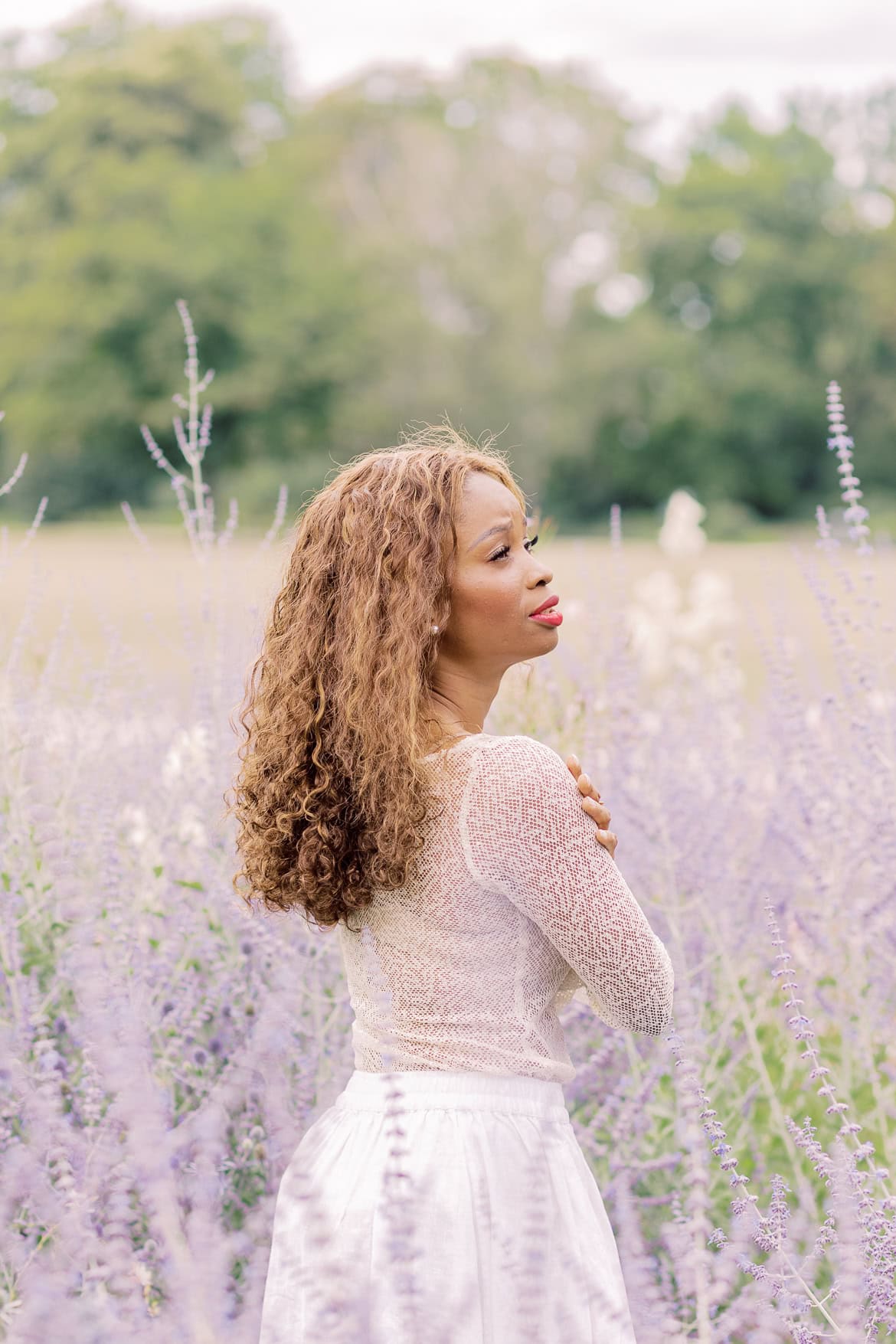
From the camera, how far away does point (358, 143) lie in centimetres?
4156

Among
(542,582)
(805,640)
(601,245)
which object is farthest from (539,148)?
(542,582)

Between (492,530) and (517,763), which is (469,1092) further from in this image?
(492,530)

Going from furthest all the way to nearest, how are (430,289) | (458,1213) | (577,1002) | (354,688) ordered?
(430,289) < (577,1002) < (354,688) < (458,1213)

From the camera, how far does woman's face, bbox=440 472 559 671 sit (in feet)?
6.27

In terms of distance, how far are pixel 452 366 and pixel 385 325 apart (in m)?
1.89

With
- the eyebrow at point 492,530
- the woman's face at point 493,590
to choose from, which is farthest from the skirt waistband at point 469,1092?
the eyebrow at point 492,530

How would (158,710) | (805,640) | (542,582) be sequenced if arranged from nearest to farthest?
(542,582) → (158,710) → (805,640)

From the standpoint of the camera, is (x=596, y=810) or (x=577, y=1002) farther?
(x=577, y=1002)

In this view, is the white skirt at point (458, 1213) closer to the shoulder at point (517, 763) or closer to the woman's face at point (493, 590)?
the shoulder at point (517, 763)

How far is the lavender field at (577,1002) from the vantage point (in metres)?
2.04

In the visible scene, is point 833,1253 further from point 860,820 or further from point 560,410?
point 560,410

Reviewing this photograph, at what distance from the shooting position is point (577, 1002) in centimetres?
237

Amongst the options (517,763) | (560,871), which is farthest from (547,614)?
(560,871)

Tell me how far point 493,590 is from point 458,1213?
28.3 inches
